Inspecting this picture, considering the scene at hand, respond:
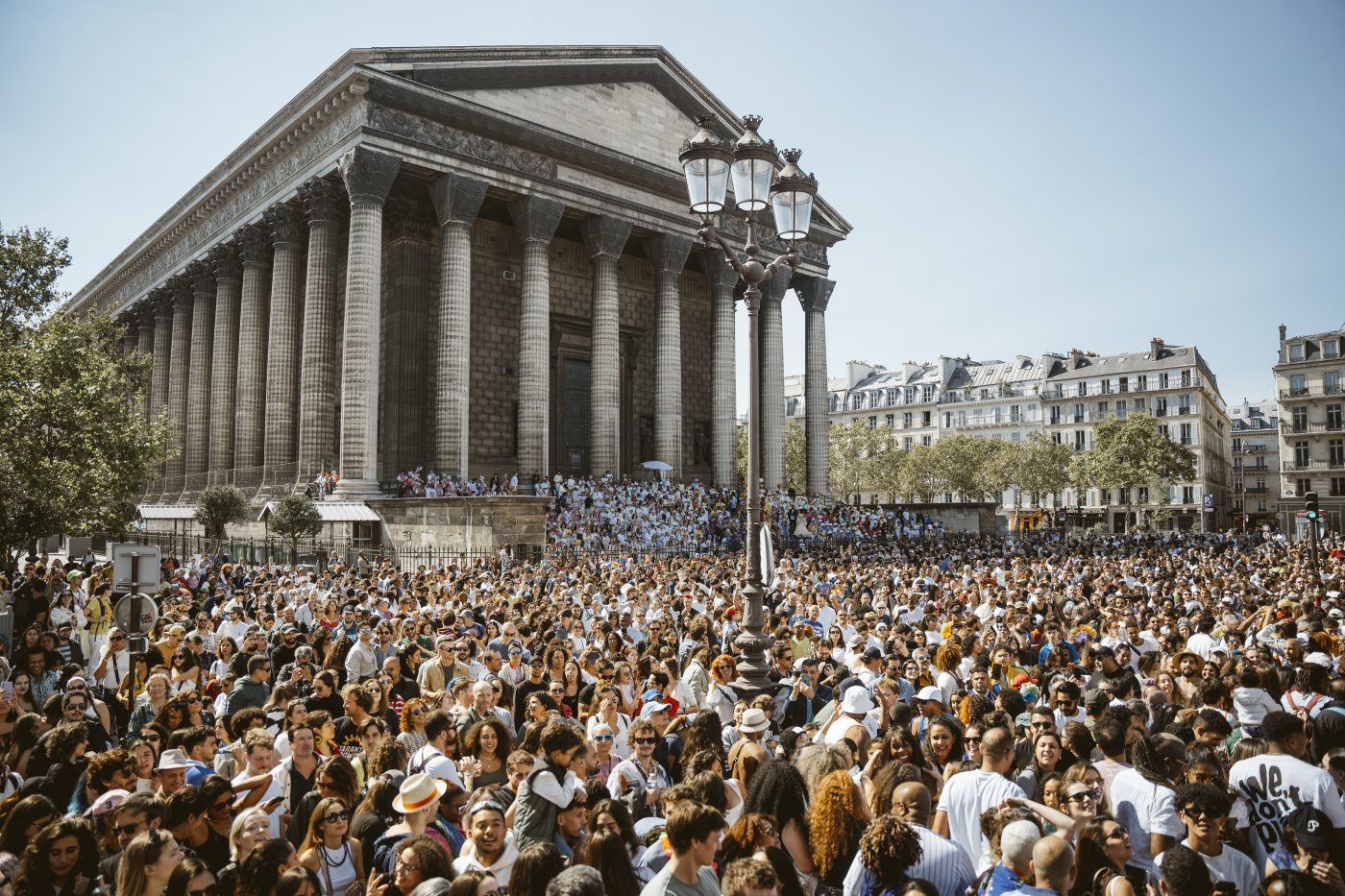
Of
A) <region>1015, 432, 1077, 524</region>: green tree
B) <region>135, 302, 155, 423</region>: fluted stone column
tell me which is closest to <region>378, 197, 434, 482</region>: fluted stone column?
<region>135, 302, 155, 423</region>: fluted stone column

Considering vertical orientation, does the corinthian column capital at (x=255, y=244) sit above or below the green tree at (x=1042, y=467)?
above

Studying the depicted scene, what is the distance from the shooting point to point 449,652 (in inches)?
369

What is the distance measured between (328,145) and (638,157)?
12.4 meters

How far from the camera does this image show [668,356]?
121 feet

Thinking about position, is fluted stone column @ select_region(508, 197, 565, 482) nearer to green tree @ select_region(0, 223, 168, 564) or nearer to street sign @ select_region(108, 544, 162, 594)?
green tree @ select_region(0, 223, 168, 564)

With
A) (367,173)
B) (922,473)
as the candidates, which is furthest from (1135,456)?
(367,173)

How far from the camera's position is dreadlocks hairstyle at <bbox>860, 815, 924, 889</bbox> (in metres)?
3.96

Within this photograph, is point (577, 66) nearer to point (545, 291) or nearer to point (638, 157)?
point (638, 157)

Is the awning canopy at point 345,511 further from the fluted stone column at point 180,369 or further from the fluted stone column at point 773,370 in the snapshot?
the fluted stone column at point 180,369

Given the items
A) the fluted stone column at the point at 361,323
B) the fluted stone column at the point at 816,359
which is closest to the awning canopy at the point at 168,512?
the fluted stone column at the point at 361,323

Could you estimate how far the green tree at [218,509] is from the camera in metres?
30.5

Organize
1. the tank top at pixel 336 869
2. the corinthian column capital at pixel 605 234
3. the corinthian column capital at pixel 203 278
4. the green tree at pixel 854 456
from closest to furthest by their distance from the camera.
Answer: the tank top at pixel 336 869 → the corinthian column capital at pixel 605 234 → the corinthian column capital at pixel 203 278 → the green tree at pixel 854 456

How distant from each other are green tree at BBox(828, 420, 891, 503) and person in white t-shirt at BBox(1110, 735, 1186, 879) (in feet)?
235

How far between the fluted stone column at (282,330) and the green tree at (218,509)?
9.54 ft
